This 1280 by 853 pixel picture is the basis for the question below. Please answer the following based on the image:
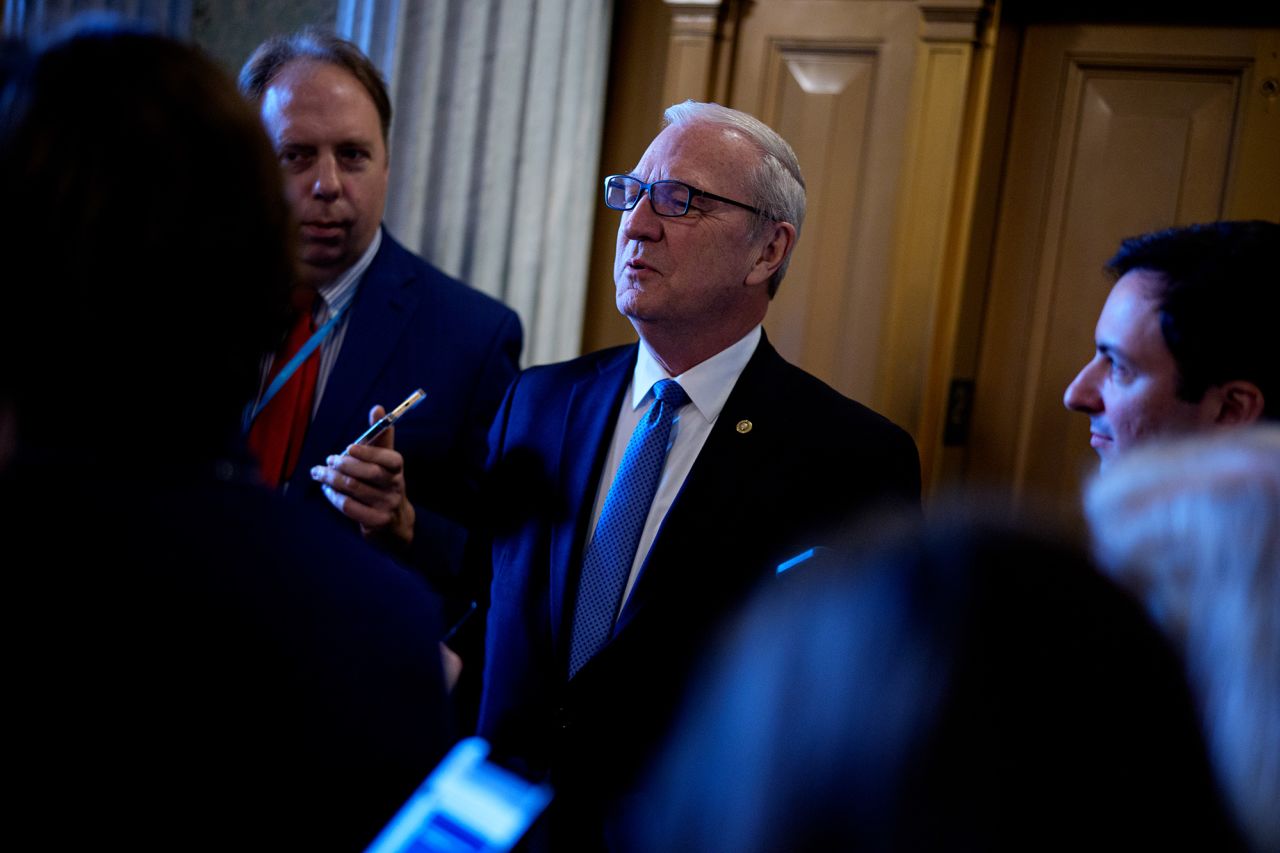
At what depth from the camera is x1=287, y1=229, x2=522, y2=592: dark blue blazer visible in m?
2.47

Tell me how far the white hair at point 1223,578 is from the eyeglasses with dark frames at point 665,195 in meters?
1.53

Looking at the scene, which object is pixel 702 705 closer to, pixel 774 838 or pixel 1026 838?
pixel 774 838

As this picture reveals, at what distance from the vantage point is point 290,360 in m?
2.49

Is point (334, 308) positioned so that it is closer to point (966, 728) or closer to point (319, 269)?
point (319, 269)

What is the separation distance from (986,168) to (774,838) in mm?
3161

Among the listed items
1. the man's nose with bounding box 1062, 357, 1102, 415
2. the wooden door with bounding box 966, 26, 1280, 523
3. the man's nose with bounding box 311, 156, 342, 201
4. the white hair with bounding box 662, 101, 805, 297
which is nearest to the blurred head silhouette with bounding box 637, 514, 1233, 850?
the man's nose with bounding box 1062, 357, 1102, 415

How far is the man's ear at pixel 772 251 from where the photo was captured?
8.07 ft

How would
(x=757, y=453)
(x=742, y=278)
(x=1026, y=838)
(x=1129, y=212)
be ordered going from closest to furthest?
(x=1026, y=838) → (x=757, y=453) → (x=742, y=278) → (x=1129, y=212)

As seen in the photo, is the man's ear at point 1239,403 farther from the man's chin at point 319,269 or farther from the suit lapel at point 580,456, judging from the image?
the man's chin at point 319,269

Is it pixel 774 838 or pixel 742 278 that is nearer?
pixel 774 838

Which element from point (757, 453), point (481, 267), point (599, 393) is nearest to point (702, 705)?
point (757, 453)

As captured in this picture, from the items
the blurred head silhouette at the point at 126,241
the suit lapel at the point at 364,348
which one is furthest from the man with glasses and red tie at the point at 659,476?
the blurred head silhouette at the point at 126,241

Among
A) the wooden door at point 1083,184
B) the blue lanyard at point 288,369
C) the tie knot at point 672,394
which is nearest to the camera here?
the tie knot at point 672,394

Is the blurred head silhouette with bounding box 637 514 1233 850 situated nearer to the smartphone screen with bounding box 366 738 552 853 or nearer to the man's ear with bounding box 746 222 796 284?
the smartphone screen with bounding box 366 738 552 853
